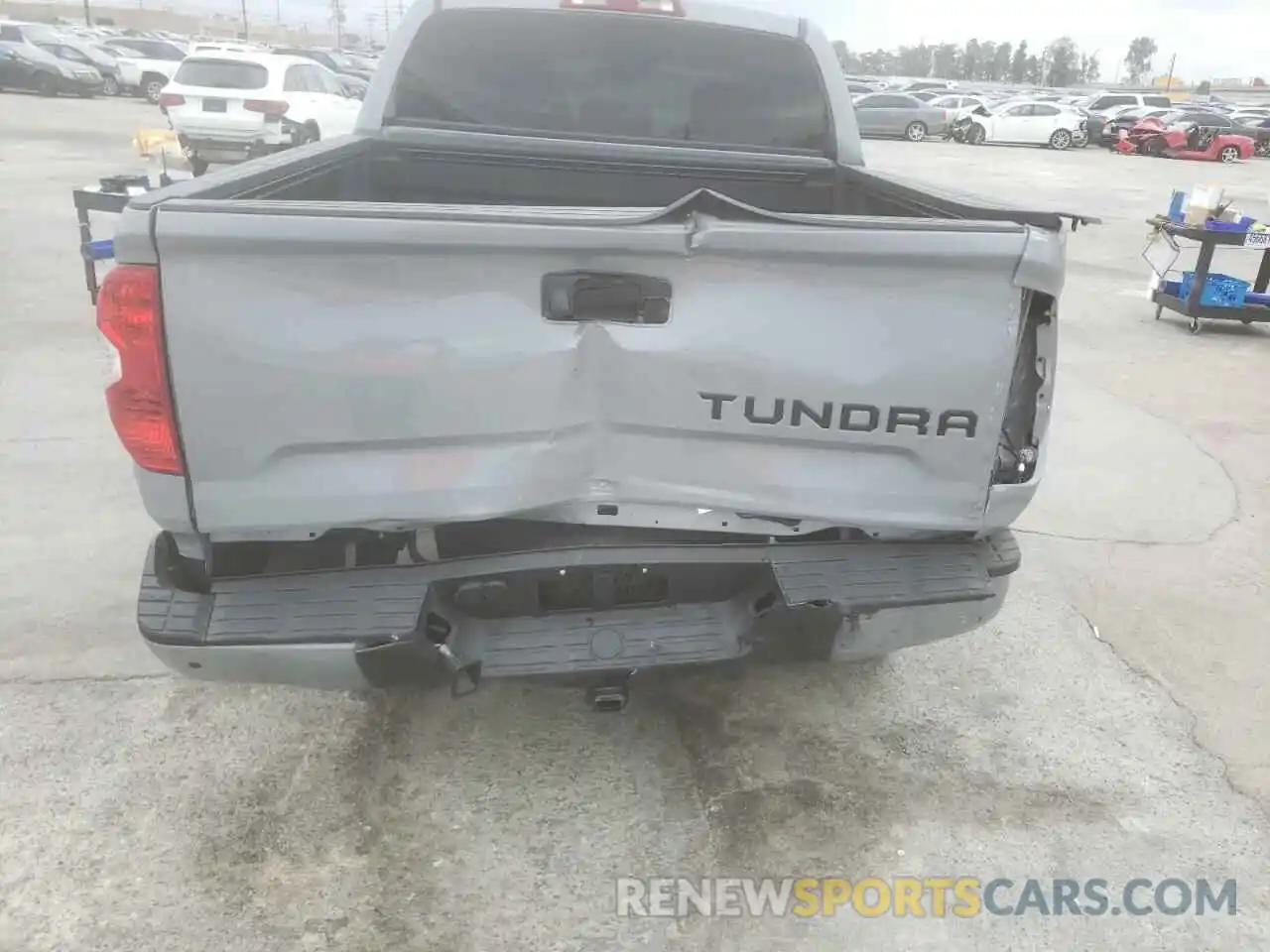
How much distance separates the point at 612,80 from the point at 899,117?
31839 millimetres

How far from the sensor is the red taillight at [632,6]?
451cm

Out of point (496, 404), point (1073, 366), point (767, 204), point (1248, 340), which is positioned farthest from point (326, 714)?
point (1248, 340)

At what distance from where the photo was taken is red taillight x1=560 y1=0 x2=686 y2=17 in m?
4.51

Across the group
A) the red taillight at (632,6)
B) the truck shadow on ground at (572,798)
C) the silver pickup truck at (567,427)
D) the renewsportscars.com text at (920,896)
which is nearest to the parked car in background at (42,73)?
the red taillight at (632,6)

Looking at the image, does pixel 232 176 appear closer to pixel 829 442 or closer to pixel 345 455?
pixel 345 455

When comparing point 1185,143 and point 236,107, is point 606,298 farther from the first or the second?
point 1185,143

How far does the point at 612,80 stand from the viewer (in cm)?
461

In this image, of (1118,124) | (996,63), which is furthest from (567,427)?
(996,63)

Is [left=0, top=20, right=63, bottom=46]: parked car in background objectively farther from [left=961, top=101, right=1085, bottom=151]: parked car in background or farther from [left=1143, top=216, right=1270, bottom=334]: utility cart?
[left=1143, top=216, right=1270, bottom=334]: utility cart

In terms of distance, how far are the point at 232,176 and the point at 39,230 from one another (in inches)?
408

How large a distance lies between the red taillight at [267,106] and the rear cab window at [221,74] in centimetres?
28

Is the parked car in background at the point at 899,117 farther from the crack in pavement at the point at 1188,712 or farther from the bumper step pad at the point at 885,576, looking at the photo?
the bumper step pad at the point at 885,576

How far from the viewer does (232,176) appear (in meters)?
2.87

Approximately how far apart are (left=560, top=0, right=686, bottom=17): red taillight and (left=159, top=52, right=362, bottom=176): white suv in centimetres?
1181
